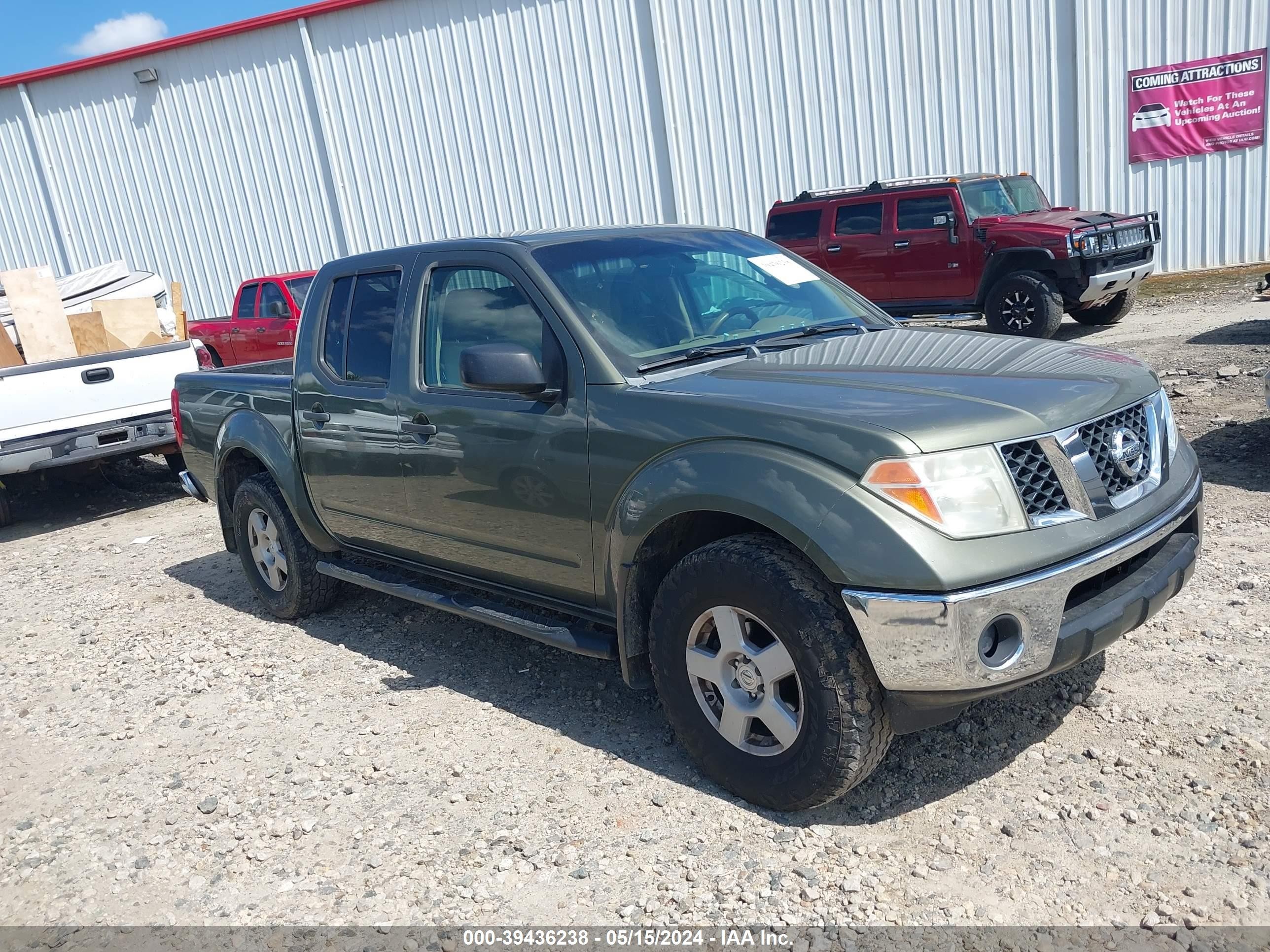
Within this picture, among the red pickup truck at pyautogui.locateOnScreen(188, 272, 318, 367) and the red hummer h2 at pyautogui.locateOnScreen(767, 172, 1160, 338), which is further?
the red pickup truck at pyautogui.locateOnScreen(188, 272, 318, 367)

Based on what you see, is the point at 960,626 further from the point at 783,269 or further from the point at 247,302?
the point at 247,302

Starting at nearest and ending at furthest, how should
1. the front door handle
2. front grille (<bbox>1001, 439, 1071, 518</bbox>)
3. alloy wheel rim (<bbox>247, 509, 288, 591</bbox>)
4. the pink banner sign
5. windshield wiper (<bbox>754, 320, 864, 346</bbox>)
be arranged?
front grille (<bbox>1001, 439, 1071, 518</bbox>)
windshield wiper (<bbox>754, 320, 864, 346</bbox>)
the front door handle
alloy wheel rim (<bbox>247, 509, 288, 591</bbox>)
the pink banner sign

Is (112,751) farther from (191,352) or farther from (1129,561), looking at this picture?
(191,352)

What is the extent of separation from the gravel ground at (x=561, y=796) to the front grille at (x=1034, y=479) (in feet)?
3.14

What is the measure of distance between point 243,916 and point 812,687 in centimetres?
183

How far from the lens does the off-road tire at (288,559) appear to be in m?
5.50

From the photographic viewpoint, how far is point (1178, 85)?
614 inches

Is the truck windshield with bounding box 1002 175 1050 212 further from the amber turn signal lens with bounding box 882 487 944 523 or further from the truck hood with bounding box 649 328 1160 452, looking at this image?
the amber turn signal lens with bounding box 882 487 944 523

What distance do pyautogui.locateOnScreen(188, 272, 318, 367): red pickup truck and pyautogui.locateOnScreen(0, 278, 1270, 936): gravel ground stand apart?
7963mm

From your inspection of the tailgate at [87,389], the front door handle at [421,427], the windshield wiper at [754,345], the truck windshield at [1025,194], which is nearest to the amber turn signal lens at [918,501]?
the windshield wiper at [754,345]

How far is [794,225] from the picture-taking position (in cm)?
1378

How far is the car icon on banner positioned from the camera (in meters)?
15.7

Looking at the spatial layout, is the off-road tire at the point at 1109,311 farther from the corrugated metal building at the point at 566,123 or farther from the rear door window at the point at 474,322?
the rear door window at the point at 474,322

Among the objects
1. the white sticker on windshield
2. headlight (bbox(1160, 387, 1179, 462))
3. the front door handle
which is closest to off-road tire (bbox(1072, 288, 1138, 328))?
the white sticker on windshield
